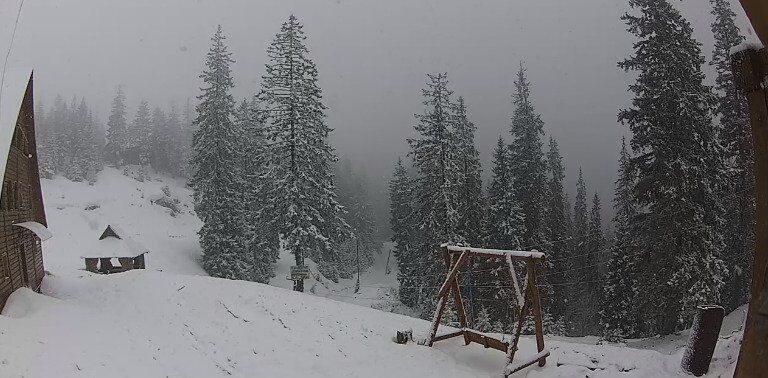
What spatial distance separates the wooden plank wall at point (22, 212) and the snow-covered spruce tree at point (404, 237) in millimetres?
22685

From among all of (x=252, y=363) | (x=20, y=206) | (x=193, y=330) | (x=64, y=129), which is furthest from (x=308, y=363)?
(x=64, y=129)

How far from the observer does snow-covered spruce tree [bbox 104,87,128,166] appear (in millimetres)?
92375

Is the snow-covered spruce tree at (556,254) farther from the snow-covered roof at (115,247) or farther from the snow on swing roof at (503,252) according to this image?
the snow-covered roof at (115,247)

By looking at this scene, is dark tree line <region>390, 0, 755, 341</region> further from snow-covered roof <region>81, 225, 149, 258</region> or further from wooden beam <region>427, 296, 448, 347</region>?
snow-covered roof <region>81, 225, 149, 258</region>

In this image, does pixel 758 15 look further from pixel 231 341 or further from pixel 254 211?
pixel 254 211

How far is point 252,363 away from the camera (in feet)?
39.7

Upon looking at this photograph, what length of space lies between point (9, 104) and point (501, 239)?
26.0 meters

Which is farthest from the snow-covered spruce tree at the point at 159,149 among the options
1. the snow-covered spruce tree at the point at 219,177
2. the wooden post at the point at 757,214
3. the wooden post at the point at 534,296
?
the wooden post at the point at 757,214

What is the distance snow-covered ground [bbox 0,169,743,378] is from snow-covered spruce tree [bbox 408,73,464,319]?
432 inches

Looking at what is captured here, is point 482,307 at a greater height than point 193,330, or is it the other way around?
point 193,330

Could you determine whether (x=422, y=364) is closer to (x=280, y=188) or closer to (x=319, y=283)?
(x=280, y=188)

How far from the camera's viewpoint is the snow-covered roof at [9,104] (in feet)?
31.7

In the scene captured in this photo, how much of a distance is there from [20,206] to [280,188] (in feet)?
50.1

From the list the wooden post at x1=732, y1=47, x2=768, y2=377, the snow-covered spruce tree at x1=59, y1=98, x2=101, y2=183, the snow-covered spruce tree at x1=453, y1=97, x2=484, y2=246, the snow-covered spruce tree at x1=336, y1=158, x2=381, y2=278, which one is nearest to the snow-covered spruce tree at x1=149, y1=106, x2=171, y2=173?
the snow-covered spruce tree at x1=59, y1=98, x2=101, y2=183
